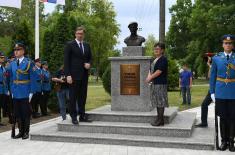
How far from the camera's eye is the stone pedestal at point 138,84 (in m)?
9.81

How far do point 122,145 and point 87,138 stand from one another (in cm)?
79

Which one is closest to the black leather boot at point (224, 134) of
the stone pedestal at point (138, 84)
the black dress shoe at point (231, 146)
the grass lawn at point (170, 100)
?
the black dress shoe at point (231, 146)

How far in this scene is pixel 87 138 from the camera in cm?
838

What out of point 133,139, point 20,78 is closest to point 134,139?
point 133,139

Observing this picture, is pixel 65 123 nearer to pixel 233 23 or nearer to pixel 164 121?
pixel 164 121

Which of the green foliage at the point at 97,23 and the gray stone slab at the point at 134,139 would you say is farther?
the green foliage at the point at 97,23

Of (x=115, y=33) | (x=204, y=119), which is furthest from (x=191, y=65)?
(x=204, y=119)

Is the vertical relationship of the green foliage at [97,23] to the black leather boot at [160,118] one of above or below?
above

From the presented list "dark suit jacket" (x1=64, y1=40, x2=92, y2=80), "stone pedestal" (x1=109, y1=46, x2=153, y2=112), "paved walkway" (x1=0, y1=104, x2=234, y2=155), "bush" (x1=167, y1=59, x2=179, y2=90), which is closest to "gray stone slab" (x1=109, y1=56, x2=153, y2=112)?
"stone pedestal" (x1=109, y1=46, x2=153, y2=112)

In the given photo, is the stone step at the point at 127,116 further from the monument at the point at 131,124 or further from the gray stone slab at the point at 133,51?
the gray stone slab at the point at 133,51

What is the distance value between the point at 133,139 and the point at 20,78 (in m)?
2.86

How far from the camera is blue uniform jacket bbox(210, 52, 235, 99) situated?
764cm

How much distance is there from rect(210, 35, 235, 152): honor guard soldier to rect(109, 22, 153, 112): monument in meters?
2.32

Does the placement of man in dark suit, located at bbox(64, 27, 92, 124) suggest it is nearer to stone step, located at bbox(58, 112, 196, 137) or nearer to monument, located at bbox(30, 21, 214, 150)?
stone step, located at bbox(58, 112, 196, 137)
